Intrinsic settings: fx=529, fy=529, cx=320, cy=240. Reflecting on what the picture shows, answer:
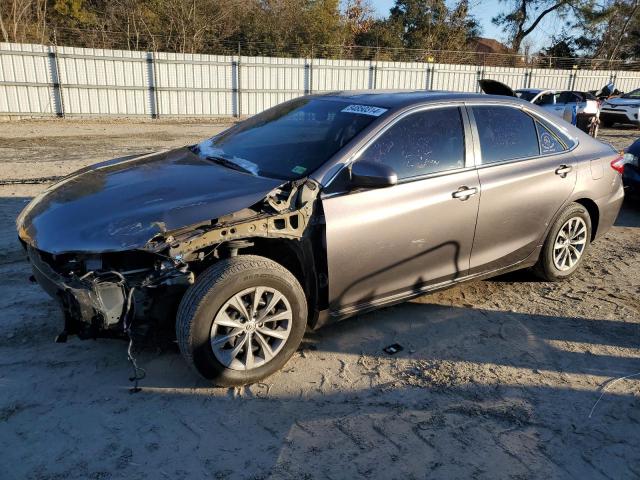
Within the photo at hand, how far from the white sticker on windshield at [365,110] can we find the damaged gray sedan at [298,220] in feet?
0.04

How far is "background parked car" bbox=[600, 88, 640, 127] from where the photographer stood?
62.4 ft

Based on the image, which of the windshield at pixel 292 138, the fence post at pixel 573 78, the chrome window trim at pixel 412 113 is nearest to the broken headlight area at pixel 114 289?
the windshield at pixel 292 138

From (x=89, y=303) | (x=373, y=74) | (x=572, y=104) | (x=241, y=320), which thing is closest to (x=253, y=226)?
(x=241, y=320)

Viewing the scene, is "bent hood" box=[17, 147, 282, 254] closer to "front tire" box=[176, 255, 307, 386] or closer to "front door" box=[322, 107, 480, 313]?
"front tire" box=[176, 255, 307, 386]

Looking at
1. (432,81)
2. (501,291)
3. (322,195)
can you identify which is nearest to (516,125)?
(501,291)

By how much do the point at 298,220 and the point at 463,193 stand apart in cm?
139

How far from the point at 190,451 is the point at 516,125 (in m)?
3.60

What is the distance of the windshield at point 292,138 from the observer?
365cm

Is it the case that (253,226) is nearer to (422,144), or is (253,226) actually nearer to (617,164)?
(422,144)

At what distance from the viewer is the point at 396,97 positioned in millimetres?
4129

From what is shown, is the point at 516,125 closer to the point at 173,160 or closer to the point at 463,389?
the point at 463,389

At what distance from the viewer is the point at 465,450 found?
2797 mm

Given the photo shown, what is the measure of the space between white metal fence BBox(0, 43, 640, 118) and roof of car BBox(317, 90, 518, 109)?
1508 cm

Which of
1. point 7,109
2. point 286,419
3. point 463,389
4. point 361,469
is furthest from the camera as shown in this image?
point 7,109
